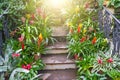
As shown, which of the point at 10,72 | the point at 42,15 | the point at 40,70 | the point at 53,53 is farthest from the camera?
the point at 42,15

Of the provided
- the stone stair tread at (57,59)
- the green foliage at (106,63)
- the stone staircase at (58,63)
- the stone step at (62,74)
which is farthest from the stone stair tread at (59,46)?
the green foliage at (106,63)

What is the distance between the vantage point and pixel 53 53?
6.19 metres

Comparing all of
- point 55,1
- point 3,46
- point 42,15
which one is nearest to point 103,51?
point 42,15

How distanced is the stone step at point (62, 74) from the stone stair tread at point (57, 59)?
211 mm

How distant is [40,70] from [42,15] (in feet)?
5.32

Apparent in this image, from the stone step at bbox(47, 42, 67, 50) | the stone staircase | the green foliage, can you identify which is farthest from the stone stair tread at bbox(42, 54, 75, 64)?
the green foliage

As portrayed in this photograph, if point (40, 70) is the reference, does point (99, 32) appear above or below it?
above

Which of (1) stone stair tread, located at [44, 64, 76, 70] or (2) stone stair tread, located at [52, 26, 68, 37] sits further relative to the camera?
(2) stone stair tread, located at [52, 26, 68, 37]

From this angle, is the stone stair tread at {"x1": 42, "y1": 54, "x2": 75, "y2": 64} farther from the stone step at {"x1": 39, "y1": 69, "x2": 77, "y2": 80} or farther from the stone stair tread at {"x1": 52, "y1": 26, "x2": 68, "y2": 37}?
the stone stair tread at {"x1": 52, "y1": 26, "x2": 68, "y2": 37}

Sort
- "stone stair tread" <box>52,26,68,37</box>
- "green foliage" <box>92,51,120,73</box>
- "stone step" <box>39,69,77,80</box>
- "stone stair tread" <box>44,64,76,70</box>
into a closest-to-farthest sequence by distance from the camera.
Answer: "green foliage" <box>92,51,120,73</box> < "stone step" <box>39,69,77,80</box> < "stone stair tread" <box>44,64,76,70</box> < "stone stair tread" <box>52,26,68,37</box>

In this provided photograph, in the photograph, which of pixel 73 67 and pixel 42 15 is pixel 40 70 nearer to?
pixel 73 67

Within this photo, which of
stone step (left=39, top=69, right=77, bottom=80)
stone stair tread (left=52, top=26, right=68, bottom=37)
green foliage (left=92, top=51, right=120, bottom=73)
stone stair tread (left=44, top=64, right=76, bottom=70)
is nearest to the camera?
green foliage (left=92, top=51, right=120, bottom=73)

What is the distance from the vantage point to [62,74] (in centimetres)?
576

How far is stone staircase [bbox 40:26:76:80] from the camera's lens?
5.73m
